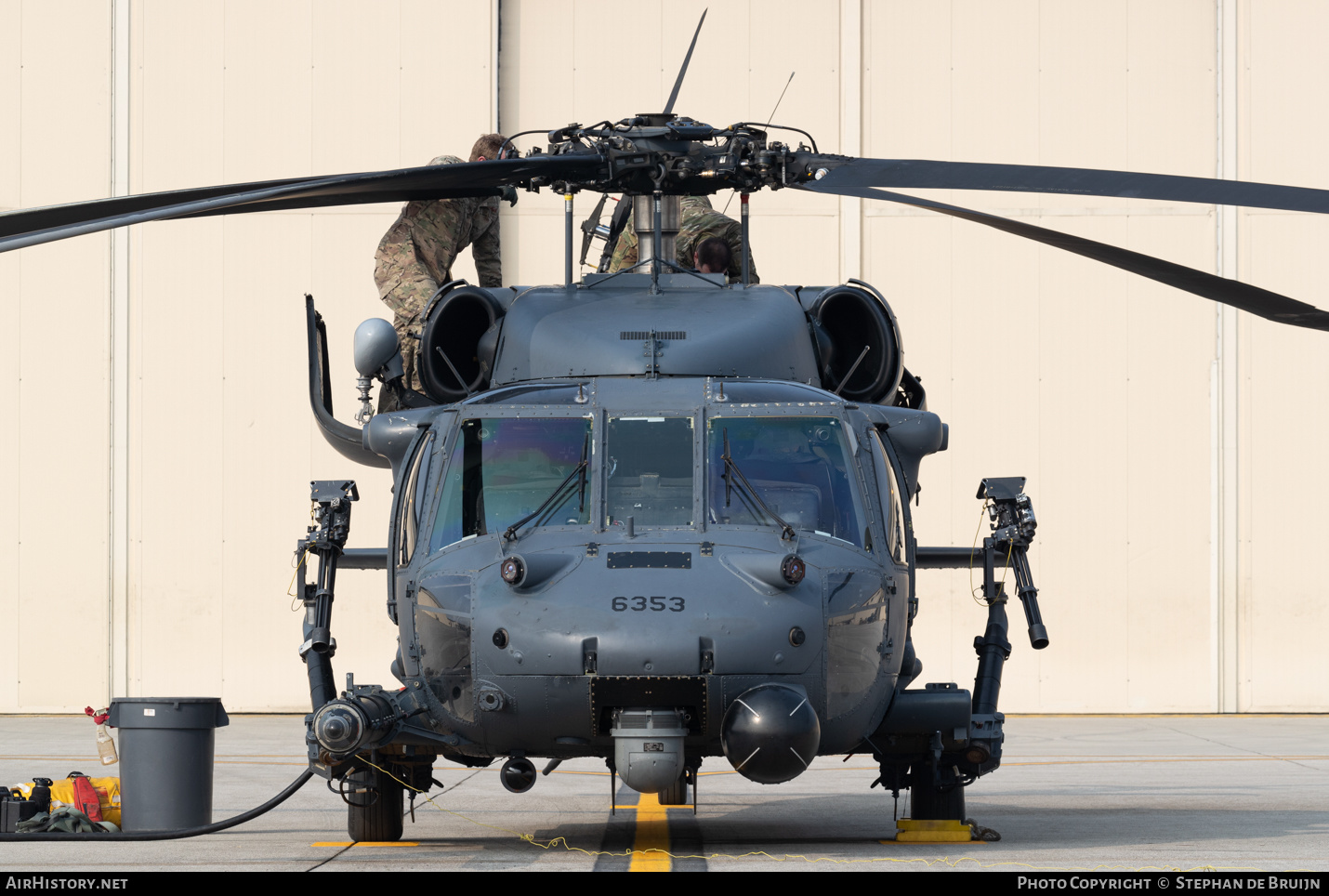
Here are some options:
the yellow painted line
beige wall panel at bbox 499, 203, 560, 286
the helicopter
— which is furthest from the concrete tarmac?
beige wall panel at bbox 499, 203, 560, 286

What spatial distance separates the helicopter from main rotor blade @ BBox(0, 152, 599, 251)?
0.02 m

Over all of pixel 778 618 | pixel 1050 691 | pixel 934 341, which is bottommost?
pixel 1050 691

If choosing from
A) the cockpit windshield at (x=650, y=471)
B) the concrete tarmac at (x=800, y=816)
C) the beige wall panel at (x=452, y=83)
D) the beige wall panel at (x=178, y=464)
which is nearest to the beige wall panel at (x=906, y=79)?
the beige wall panel at (x=452, y=83)

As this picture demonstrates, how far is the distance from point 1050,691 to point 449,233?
382 inches

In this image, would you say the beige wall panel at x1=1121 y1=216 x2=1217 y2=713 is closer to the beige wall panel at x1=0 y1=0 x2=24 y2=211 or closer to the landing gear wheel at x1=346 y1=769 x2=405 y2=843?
the landing gear wheel at x1=346 y1=769 x2=405 y2=843

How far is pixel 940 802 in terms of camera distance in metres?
8.52

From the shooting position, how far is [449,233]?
421 inches

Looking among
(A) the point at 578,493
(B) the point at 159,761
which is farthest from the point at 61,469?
(A) the point at 578,493

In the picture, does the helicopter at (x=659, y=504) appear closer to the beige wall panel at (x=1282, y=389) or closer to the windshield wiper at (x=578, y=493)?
the windshield wiper at (x=578, y=493)

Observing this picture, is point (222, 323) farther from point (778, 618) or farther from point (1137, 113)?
point (778, 618)

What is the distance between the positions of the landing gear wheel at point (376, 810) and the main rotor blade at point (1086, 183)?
3.88 metres

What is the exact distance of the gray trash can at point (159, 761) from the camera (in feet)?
27.9

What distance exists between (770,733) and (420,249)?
513 centimetres
